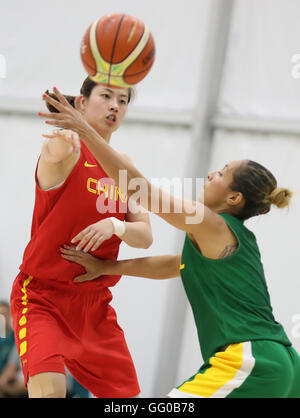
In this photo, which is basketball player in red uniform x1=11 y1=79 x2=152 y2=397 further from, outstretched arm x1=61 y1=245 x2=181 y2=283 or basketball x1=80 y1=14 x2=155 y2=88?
basketball x1=80 y1=14 x2=155 y2=88

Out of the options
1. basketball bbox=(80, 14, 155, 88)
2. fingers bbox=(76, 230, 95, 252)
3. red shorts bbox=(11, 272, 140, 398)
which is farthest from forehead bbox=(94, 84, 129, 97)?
red shorts bbox=(11, 272, 140, 398)

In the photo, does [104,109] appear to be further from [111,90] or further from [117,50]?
[117,50]

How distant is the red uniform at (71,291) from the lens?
3582 millimetres

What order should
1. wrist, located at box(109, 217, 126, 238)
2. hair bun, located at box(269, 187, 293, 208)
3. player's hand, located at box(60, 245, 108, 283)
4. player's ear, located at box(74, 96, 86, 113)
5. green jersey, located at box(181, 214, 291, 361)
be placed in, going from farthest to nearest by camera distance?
1. player's ear, located at box(74, 96, 86, 113)
2. player's hand, located at box(60, 245, 108, 283)
3. wrist, located at box(109, 217, 126, 238)
4. hair bun, located at box(269, 187, 293, 208)
5. green jersey, located at box(181, 214, 291, 361)

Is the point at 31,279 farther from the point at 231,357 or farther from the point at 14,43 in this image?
the point at 14,43

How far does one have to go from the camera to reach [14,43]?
776 centimetres

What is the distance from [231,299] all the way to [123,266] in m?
0.89

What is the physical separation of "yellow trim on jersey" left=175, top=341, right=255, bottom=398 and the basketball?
61.2 inches

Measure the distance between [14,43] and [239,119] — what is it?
3.01 m

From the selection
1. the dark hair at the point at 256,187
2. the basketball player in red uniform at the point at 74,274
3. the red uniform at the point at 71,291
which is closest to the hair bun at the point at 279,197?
the dark hair at the point at 256,187

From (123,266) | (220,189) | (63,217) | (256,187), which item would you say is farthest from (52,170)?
(256,187)

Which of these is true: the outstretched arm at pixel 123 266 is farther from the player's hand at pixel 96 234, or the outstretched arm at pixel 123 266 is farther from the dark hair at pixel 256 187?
the dark hair at pixel 256 187

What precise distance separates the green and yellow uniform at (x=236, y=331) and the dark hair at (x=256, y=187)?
0.15 meters

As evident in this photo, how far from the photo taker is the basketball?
340 centimetres
